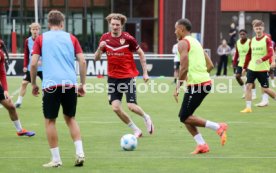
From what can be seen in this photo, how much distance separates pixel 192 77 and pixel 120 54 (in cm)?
248

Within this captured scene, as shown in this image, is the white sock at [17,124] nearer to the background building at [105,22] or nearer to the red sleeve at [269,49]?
the red sleeve at [269,49]

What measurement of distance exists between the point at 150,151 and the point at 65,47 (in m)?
2.52

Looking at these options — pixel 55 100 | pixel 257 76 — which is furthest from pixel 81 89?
pixel 257 76

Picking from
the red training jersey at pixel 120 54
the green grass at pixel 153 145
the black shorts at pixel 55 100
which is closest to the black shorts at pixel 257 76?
the green grass at pixel 153 145

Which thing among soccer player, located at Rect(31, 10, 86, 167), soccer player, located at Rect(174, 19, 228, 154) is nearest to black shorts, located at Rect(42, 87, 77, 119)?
soccer player, located at Rect(31, 10, 86, 167)

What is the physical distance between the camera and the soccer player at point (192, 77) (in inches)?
464

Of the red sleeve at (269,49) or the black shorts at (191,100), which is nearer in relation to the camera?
the black shorts at (191,100)

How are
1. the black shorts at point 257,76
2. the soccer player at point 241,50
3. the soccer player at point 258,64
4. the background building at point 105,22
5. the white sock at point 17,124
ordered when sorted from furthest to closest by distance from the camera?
the background building at point 105,22
the soccer player at point 241,50
the black shorts at point 257,76
the soccer player at point 258,64
the white sock at point 17,124

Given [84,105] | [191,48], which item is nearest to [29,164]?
[191,48]

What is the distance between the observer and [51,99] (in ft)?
34.3

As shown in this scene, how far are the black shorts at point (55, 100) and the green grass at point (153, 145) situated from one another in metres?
0.73

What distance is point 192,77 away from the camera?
12.0 meters

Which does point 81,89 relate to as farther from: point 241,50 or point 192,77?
point 241,50

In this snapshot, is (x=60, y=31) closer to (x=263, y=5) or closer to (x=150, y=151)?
(x=150, y=151)
